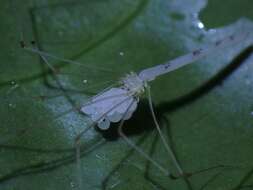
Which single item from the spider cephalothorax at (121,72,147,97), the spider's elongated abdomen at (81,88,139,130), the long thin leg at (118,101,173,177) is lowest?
the long thin leg at (118,101,173,177)

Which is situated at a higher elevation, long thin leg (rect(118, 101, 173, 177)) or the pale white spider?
the pale white spider

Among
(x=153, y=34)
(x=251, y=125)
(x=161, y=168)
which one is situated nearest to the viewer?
(x=161, y=168)

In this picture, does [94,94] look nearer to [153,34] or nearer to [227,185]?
[153,34]

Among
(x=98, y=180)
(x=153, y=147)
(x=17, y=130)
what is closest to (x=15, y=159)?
(x=17, y=130)

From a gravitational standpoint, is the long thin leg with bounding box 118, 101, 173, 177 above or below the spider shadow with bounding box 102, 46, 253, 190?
below

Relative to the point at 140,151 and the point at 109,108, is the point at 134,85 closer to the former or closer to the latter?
the point at 109,108

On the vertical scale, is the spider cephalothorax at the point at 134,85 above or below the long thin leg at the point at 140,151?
above

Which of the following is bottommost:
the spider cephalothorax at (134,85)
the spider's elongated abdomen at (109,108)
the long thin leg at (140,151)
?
the long thin leg at (140,151)
